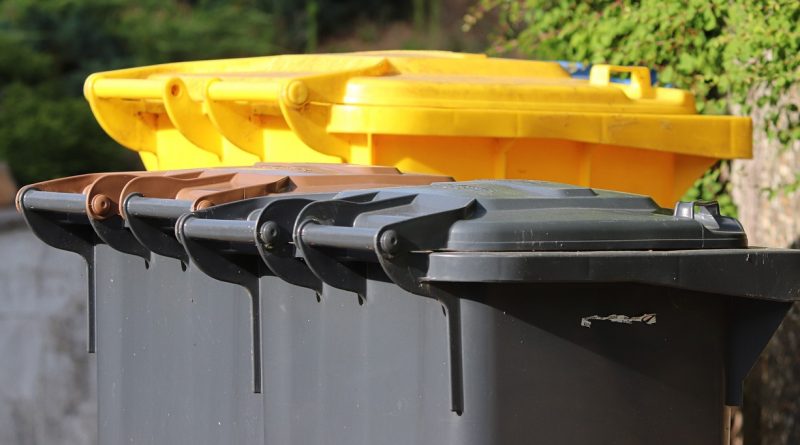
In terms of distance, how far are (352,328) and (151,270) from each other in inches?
36.3

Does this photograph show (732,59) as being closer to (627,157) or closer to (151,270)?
(627,157)

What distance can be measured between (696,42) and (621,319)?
2.65 metres

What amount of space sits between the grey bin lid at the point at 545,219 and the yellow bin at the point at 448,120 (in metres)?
0.90

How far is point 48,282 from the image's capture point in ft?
22.1

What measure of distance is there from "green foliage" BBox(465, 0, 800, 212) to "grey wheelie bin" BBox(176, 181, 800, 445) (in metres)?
1.90

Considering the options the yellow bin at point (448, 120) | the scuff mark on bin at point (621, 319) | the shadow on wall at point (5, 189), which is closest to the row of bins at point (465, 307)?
the scuff mark on bin at point (621, 319)

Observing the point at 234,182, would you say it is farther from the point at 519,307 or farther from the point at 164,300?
the point at 519,307

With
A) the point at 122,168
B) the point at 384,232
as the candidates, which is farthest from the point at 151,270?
the point at 122,168

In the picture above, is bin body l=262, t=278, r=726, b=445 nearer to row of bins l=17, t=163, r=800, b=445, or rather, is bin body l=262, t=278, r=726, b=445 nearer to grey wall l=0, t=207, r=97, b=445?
row of bins l=17, t=163, r=800, b=445

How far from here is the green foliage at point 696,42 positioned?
493 centimetres

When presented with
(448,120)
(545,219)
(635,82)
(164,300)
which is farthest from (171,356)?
(635,82)

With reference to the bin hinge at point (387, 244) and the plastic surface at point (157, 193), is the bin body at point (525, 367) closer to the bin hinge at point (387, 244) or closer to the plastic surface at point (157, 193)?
the bin hinge at point (387, 244)

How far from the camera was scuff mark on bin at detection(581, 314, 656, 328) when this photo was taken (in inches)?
120

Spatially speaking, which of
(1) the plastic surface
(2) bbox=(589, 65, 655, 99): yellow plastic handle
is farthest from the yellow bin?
(1) the plastic surface
